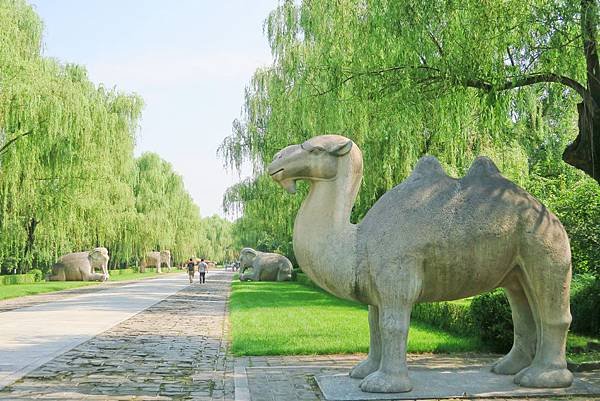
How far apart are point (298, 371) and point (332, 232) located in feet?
7.04

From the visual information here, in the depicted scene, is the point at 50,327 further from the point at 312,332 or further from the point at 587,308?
the point at 587,308

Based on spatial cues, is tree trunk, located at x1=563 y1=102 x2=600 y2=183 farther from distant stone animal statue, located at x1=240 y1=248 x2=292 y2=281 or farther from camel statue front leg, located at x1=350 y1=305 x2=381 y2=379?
distant stone animal statue, located at x1=240 y1=248 x2=292 y2=281

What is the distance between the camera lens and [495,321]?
903cm

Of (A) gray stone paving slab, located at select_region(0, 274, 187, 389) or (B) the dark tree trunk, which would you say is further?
(A) gray stone paving slab, located at select_region(0, 274, 187, 389)

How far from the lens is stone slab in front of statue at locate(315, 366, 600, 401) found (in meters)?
5.72

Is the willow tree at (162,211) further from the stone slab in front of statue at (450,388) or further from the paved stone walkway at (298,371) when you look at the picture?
the stone slab in front of statue at (450,388)

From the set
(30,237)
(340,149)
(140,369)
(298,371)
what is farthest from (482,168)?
(30,237)

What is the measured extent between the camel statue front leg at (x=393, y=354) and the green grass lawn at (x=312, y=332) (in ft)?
10.8

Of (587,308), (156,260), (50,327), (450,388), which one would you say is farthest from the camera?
(156,260)

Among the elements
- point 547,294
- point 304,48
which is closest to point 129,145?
point 304,48

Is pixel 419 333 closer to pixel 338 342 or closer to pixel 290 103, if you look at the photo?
pixel 338 342

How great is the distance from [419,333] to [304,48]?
9999 millimetres

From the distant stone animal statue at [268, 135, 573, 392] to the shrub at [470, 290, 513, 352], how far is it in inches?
96.7

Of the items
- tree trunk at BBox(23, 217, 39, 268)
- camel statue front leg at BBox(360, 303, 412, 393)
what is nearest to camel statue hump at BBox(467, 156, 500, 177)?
camel statue front leg at BBox(360, 303, 412, 393)
